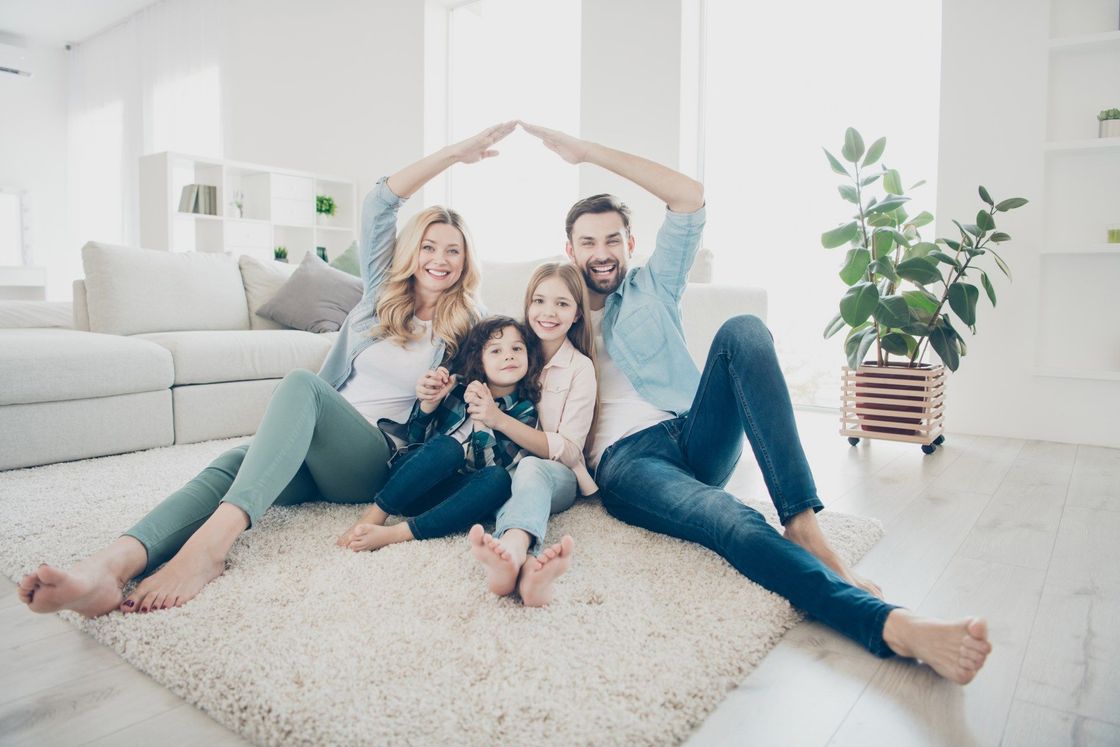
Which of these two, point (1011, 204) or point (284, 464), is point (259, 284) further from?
point (1011, 204)

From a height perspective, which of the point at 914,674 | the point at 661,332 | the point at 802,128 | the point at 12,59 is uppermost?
the point at 12,59

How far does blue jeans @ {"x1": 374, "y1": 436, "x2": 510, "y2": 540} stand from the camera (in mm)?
1635

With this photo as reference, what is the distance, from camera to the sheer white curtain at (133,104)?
685 cm

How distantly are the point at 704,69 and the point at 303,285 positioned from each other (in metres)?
2.66

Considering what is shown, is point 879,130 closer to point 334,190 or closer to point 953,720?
point 953,720

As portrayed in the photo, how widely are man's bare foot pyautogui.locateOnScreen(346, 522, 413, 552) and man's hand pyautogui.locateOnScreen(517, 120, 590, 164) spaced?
97 cm

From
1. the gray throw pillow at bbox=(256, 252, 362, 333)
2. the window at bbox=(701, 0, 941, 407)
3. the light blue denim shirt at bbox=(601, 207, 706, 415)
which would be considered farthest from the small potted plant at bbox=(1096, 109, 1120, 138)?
the gray throw pillow at bbox=(256, 252, 362, 333)

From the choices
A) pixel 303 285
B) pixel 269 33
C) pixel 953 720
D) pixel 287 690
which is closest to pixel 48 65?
pixel 269 33

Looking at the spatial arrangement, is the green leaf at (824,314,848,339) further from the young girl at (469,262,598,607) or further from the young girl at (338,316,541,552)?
the young girl at (338,316,541,552)

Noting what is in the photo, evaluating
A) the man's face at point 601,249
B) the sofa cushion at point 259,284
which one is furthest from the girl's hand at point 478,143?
the sofa cushion at point 259,284

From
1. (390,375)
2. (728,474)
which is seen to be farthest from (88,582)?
(728,474)

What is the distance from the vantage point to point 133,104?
750 centimetres

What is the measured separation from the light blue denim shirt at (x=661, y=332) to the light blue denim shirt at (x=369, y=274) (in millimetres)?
603

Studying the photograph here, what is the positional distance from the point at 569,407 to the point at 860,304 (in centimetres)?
162
